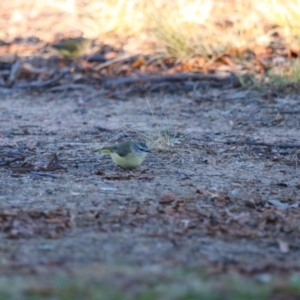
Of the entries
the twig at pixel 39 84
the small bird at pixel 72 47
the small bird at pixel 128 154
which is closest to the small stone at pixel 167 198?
the small bird at pixel 128 154

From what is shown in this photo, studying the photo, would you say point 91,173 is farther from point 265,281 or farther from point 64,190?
point 265,281

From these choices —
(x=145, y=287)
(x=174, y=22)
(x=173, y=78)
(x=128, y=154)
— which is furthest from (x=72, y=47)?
(x=145, y=287)

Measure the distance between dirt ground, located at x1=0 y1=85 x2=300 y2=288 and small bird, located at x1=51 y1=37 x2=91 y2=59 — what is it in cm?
199

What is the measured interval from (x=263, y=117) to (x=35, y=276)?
612 centimetres

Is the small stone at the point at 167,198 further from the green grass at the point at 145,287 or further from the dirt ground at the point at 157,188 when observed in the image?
the green grass at the point at 145,287

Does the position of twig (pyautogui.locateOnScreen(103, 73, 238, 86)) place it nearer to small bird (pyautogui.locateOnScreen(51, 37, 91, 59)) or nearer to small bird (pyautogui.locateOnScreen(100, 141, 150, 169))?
small bird (pyautogui.locateOnScreen(51, 37, 91, 59))

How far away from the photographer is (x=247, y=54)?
12.6 m

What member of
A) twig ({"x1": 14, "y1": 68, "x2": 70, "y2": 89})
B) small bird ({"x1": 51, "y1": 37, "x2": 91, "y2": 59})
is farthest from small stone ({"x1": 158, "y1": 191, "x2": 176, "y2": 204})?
small bird ({"x1": 51, "y1": 37, "x2": 91, "y2": 59})

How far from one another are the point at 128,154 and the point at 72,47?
6.02 metres

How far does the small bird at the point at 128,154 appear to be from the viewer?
7.46m

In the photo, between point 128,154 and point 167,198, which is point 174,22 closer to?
point 128,154

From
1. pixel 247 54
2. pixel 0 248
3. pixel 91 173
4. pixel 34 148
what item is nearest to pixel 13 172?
pixel 91 173

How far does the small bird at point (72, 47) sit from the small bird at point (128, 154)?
5.70 m

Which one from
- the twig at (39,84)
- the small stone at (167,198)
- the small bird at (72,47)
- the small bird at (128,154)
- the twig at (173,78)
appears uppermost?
the small bird at (72,47)
